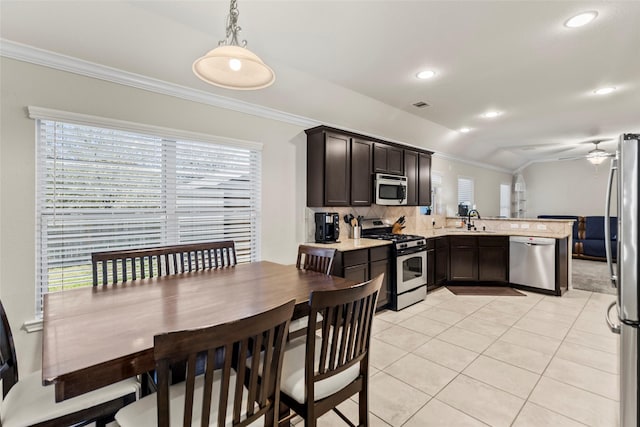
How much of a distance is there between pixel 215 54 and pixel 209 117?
1.65 m

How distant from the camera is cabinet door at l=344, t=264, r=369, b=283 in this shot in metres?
3.49

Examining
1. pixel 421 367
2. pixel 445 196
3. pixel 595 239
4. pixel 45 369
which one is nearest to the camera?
pixel 45 369

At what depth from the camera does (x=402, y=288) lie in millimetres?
3996

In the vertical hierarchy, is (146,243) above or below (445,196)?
below

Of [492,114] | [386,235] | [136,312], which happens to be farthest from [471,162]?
[136,312]

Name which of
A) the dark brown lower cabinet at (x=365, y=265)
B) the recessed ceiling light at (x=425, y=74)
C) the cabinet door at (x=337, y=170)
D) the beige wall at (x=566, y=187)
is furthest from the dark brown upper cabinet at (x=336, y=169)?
the beige wall at (x=566, y=187)

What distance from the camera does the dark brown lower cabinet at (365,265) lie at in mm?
3441

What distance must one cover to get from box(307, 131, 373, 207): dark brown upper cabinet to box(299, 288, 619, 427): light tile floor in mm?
1557

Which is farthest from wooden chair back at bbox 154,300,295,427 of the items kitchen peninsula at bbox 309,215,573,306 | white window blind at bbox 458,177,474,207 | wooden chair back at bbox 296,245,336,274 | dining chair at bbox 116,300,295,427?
white window blind at bbox 458,177,474,207

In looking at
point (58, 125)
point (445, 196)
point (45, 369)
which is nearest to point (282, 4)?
point (58, 125)

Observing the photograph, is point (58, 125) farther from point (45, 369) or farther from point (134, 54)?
point (45, 369)

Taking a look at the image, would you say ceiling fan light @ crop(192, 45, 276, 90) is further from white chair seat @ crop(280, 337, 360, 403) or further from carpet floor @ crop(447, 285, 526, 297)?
carpet floor @ crop(447, 285, 526, 297)

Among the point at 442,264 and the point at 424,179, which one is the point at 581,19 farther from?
the point at 442,264

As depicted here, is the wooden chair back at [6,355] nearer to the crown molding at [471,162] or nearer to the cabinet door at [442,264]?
the cabinet door at [442,264]
